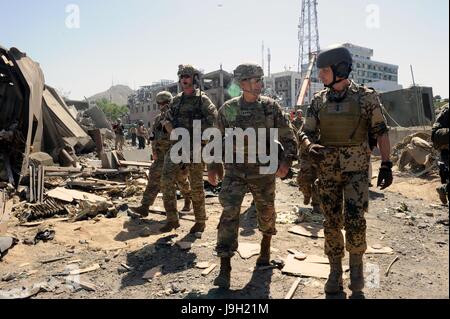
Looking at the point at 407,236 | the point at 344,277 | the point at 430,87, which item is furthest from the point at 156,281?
the point at 430,87

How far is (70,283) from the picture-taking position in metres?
3.65

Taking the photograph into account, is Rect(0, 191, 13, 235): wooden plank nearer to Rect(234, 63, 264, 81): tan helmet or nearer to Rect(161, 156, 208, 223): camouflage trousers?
Rect(161, 156, 208, 223): camouflage trousers

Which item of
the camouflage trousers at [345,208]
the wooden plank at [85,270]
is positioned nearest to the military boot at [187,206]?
the wooden plank at [85,270]

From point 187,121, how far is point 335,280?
267 cm

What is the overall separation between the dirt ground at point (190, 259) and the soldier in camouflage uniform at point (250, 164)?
565 mm

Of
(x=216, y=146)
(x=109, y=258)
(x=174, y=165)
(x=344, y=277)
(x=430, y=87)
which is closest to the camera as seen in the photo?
(x=344, y=277)

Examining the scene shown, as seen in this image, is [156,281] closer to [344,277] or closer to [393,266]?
[344,277]

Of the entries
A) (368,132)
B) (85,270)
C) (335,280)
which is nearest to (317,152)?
(368,132)

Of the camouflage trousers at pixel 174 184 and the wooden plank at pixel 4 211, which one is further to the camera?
the wooden plank at pixel 4 211

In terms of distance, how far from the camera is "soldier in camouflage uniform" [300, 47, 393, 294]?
123 inches

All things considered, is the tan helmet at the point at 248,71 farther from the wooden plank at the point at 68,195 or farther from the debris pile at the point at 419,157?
the debris pile at the point at 419,157

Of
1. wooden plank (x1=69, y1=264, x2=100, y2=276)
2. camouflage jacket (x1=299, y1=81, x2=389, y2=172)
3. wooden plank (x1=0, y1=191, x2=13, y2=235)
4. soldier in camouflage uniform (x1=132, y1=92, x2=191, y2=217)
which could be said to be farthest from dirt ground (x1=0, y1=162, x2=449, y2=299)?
camouflage jacket (x1=299, y1=81, x2=389, y2=172)

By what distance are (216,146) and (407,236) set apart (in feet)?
9.83

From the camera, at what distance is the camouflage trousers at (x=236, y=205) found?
341 cm
